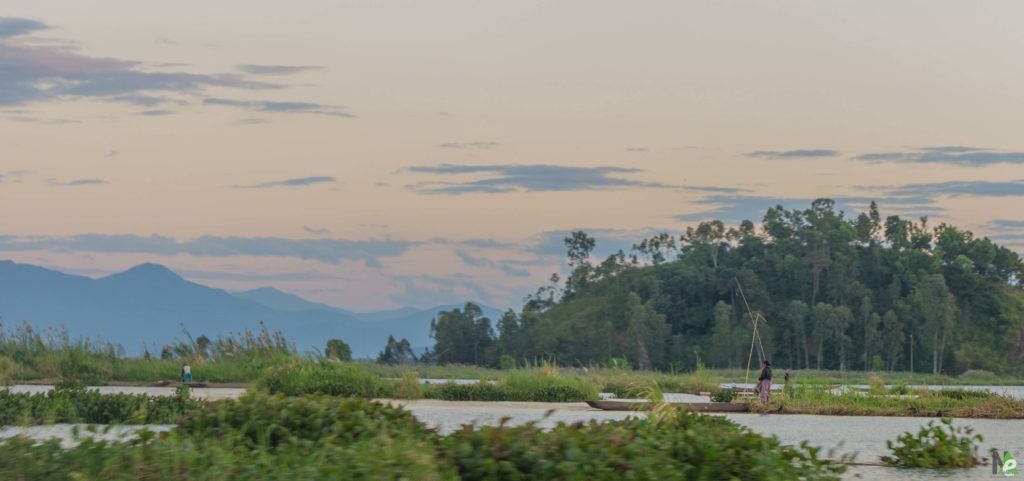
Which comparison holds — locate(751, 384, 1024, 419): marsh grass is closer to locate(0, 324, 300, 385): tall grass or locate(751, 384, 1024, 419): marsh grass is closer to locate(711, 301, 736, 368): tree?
locate(0, 324, 300, 385): tall grass

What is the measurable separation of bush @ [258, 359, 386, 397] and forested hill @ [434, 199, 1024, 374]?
150 ft

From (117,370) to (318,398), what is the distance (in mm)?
22814

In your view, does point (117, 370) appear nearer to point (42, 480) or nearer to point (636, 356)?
point (42, 480)

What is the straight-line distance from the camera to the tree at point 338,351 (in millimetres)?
29438

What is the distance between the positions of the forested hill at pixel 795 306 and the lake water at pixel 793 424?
1839 inches

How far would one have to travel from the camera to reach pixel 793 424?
2231 centimetres

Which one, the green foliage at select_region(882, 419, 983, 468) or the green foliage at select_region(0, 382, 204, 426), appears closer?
the green foliage at select_region(882, 419, 983, 468)

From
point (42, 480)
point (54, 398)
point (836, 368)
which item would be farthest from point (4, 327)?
point (836, 368)

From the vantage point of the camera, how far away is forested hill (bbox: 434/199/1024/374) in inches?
A: 2931

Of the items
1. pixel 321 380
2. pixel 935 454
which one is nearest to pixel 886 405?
pixel 321 380

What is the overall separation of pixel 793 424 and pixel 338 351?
15470 mm

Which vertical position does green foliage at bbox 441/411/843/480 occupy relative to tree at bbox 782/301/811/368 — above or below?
above

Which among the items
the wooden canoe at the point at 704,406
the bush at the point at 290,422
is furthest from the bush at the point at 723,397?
the bush at the point at 290,422

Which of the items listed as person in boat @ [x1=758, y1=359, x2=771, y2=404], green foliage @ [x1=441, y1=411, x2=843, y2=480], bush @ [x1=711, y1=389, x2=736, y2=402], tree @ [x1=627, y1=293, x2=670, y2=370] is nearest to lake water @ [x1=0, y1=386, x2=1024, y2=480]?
person in boat @ [x1=758, y1=359, x2=771, y2=404]
